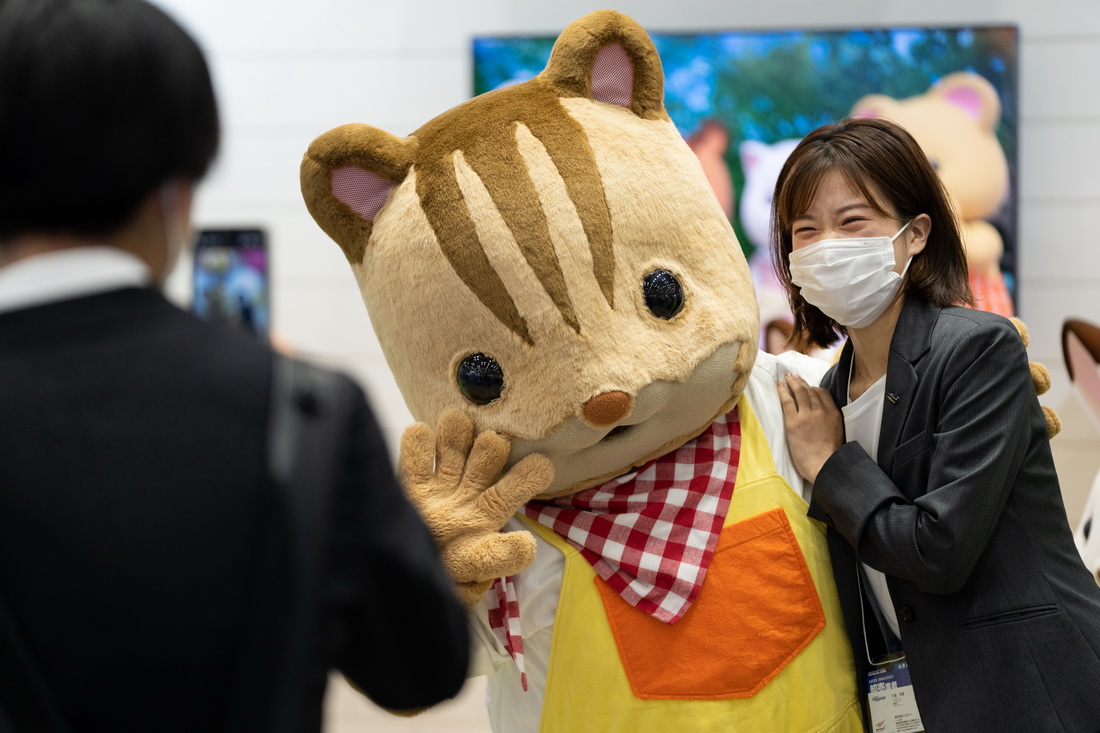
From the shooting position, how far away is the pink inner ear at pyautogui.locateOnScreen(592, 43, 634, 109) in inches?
66.5

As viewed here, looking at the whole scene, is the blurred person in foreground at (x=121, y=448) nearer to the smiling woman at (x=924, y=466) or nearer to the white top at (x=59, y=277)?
the white top at (x=59, y=277)

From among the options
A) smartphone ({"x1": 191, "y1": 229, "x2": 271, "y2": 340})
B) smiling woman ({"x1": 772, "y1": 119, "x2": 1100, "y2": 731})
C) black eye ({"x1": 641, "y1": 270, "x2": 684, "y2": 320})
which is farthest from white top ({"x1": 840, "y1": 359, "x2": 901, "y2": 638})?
smartphone ({"x1": 191, "y1": 229, "x2": 271, "y2": 340})

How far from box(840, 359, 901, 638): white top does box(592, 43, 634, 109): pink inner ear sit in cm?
63

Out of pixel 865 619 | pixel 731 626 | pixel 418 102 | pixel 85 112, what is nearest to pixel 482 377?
pixel 731 626

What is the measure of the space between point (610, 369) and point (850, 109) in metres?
2.24

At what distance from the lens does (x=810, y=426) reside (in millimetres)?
1720

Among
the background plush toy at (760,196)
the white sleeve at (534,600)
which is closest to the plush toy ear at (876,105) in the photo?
the background plush toy at (760,196)

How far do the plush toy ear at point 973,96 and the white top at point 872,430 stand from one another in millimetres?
1998

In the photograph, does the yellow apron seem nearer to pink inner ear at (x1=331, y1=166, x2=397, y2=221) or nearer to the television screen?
pink inner ear at (x1=331, y1=166, x2=397, y2=221)

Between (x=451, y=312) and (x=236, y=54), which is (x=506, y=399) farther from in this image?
(x=236, y=54)

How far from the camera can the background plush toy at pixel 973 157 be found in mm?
3270

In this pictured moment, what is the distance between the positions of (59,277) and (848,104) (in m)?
3.05

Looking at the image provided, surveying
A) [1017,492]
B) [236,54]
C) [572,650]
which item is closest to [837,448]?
[1017,492]

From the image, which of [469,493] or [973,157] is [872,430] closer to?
[469,493]
